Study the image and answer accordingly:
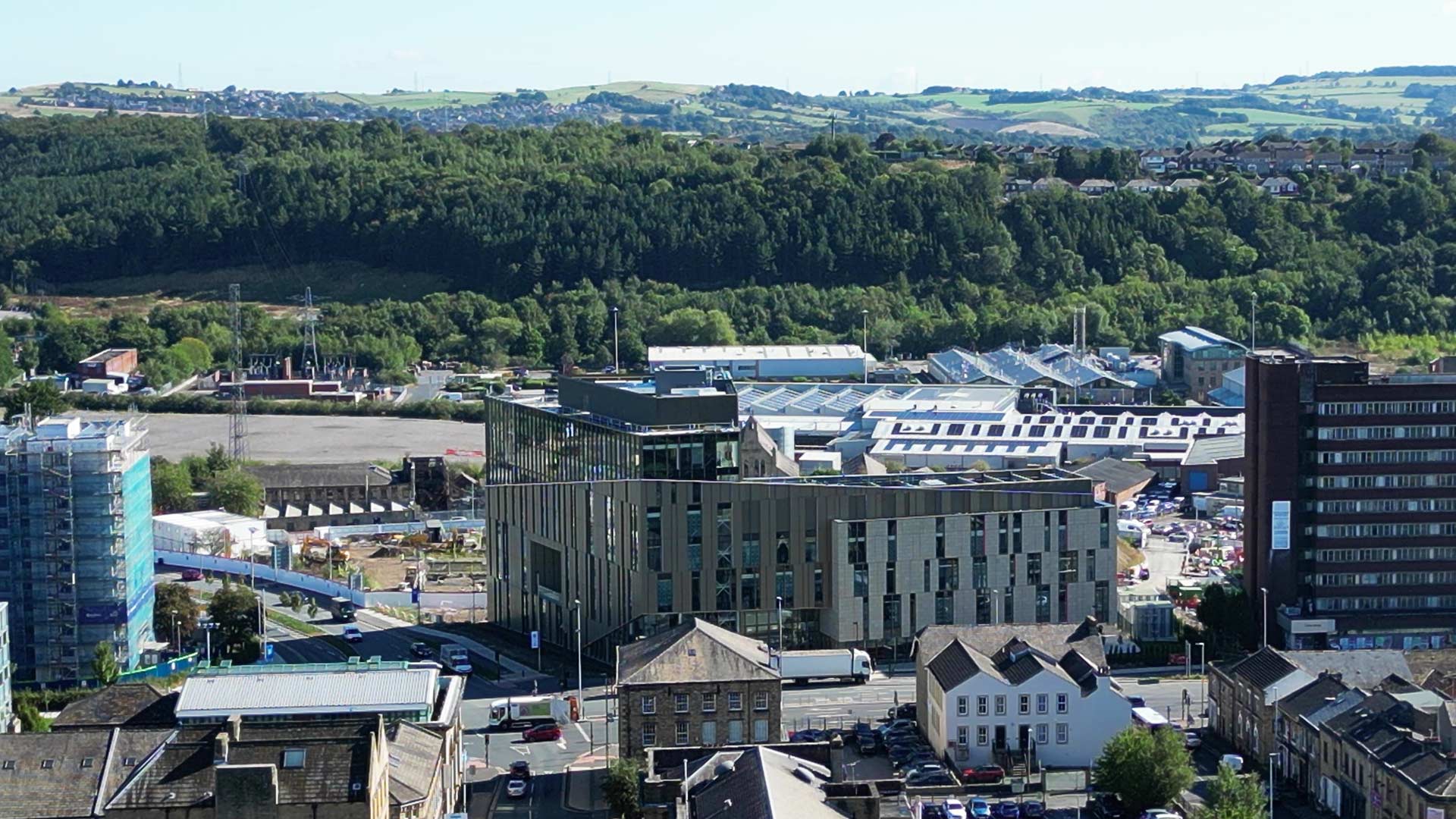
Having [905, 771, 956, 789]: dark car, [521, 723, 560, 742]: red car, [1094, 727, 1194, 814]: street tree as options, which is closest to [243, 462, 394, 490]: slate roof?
[521, 723, 560, 742]: red car

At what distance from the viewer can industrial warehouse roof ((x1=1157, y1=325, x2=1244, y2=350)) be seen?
230 feet

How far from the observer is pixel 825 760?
25.7 metres

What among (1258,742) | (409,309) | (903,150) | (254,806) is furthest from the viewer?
(903,150)

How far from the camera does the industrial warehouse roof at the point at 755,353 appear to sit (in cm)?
7138

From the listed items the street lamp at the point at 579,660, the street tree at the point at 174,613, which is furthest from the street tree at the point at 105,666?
the street lamp at the point at 579,660

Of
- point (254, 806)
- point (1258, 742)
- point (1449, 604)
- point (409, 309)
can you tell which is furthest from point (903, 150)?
point (254, 806)

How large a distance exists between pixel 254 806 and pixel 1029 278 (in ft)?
218

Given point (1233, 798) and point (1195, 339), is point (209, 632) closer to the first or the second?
point (1233, 798)

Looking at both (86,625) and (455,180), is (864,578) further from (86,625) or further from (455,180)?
(455,180)

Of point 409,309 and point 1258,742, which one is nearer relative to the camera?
point 1258,742

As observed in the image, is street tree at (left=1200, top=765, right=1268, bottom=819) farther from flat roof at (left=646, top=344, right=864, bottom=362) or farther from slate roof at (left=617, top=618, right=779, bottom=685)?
flat roof at (left=646, top=344, right=864, bottom=362)

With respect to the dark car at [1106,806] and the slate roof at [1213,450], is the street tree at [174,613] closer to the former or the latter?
the dark car at [1106,806]

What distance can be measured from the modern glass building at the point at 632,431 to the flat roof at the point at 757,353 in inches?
1300

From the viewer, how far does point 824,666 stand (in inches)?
1353
